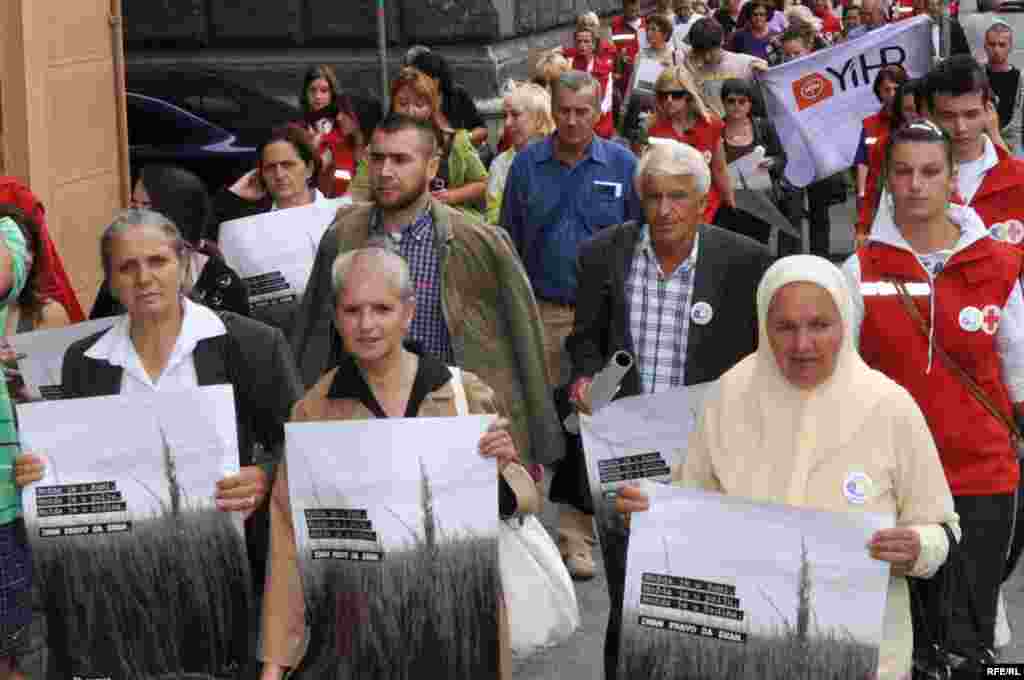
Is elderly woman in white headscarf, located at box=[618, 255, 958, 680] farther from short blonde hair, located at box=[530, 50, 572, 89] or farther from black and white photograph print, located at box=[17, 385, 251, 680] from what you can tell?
short blonde hair, located at box=[530, 50, 572, 89]

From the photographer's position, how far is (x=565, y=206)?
27.4 feet

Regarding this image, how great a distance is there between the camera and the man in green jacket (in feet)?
21.4

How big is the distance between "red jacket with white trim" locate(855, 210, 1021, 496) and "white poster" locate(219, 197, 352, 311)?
112 inches

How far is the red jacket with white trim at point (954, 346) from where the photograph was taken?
5.54 meters

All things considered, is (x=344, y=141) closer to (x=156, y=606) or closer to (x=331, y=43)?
(x=156, y=606)

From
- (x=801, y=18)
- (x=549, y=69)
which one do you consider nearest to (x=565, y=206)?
(x=549, y=69)

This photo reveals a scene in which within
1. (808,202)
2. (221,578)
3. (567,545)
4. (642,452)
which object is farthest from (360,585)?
(808,202)

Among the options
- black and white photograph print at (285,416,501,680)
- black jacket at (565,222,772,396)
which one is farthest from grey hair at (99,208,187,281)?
black jacket at (565,222,772,396)

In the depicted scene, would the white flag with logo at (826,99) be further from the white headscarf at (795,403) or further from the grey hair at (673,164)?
the white headscarf at (795,403)

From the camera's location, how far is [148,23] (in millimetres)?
23172

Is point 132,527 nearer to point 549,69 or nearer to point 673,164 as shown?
point 673,164

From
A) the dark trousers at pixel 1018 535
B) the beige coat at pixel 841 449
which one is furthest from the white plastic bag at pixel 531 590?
the dark trousers at pixel 1018 535

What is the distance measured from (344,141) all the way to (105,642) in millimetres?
6601

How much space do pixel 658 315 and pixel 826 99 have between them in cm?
676
